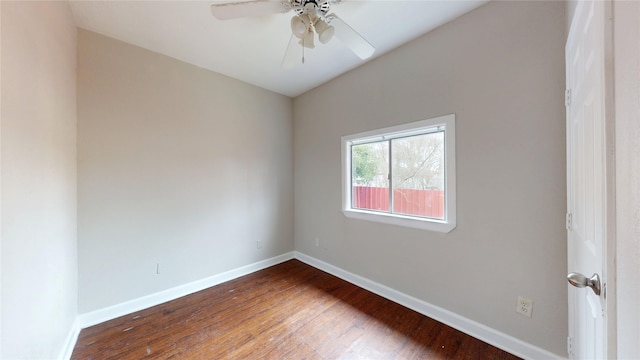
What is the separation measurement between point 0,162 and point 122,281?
1661 millimetres

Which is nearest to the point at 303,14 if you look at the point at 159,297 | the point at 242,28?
the point at 242,28

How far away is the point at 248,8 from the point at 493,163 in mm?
1994

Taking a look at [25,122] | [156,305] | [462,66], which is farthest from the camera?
[156,305]

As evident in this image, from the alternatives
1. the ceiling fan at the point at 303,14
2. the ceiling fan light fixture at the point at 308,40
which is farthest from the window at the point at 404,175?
the ceiling fan light fixture at the point at 308,40

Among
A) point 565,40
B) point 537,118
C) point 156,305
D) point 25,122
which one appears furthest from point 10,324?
point 565,40

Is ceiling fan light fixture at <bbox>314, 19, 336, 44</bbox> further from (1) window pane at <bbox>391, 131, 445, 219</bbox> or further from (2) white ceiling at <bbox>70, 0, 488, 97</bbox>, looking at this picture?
(1) window pane at <bbox>391, 131, 445, 219</bbox>

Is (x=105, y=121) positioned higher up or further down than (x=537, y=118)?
higher up

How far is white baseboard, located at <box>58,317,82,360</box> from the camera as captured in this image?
5.00 feet

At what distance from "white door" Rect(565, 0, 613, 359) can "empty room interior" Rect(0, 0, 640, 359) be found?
0.05 m

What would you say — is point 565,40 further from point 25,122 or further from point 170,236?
point 170,236

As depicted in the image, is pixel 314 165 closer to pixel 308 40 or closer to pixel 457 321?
pixel 308 40

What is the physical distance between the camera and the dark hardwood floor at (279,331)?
63.7 inches

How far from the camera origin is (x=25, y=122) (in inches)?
42.3

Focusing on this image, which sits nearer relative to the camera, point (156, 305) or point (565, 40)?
point (565, 40)
